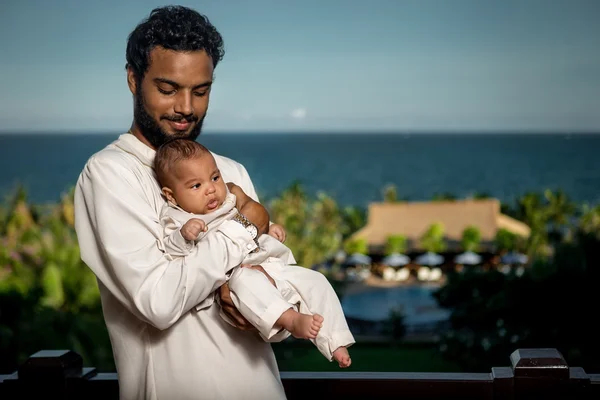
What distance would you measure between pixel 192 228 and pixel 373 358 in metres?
8.93

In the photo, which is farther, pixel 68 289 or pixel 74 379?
pixel 68 289

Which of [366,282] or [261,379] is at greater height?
[261,379]

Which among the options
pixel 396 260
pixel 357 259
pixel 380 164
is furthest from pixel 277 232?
pixel 380 164

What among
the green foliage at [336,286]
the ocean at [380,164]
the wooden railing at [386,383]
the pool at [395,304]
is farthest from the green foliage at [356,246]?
the wooden railing at [386,383]

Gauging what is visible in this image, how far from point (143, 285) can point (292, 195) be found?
1136cm

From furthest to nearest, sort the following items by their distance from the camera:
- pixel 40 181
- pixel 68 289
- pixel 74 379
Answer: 1. pixel 40 181
2. pixel 68 289
3. pixel 74 379

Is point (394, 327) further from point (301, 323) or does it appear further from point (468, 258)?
point (301, 323)

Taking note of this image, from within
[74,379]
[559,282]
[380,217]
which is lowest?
[380,217]

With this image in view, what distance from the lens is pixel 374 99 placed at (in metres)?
22.0

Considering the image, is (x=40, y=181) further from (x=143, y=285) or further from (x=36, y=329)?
(x=143, y=285)

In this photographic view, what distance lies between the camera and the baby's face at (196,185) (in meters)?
1.54

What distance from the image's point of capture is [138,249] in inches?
58.6

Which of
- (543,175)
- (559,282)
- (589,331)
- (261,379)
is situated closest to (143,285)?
(261,379)

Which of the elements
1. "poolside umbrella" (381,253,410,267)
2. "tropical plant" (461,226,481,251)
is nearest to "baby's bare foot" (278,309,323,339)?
"tropical plant" (461,226,481,251)
